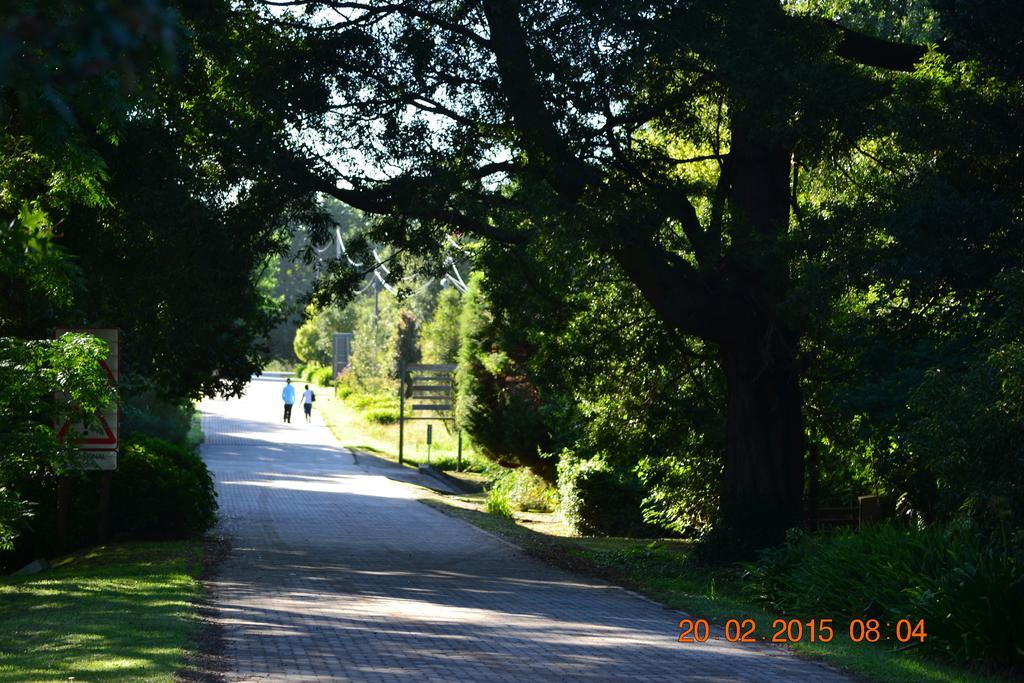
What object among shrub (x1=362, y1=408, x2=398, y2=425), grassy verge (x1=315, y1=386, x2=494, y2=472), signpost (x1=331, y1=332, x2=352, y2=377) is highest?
signpost (x1=331, y1=332, x2=352, y2=377)

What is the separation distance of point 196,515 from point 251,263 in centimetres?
428

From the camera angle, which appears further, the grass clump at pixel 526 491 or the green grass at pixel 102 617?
the grass clump at pixel 526 491

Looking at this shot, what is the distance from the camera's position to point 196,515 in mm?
17828

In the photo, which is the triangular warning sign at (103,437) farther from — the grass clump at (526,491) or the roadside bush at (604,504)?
the grass clump at (526,491)

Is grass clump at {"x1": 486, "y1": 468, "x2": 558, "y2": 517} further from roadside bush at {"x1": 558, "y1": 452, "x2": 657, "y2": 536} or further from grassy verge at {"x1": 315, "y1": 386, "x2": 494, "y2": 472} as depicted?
roadside bush at {"x1": 558, "y1": 452, "x2": 657, "y2": 536}

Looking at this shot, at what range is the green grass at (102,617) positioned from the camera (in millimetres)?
8359

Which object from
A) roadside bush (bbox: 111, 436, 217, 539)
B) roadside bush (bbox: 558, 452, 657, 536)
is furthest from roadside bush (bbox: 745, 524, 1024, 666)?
roadside bush (bbox: 558, 452, 657, 536)

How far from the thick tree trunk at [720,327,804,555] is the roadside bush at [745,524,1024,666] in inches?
90.2

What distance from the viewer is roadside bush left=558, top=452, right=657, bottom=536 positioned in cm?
2475

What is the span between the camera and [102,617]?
34.9 ft

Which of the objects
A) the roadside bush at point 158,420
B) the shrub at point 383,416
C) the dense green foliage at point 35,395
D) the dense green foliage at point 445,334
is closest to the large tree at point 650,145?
the dense green foliage at point 35,395
